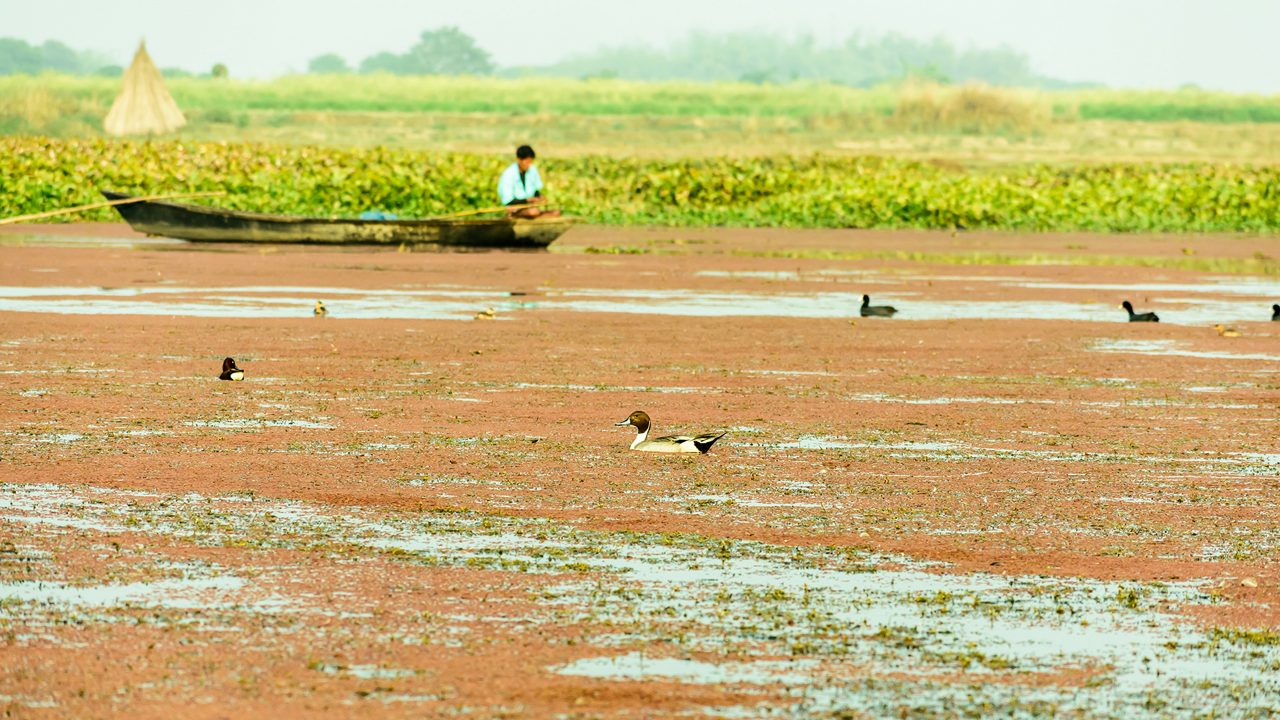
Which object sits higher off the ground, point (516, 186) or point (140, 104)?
point (516, 186)

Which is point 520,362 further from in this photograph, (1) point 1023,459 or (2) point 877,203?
(2) point 877,203

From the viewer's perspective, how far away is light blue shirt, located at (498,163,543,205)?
1245 inches

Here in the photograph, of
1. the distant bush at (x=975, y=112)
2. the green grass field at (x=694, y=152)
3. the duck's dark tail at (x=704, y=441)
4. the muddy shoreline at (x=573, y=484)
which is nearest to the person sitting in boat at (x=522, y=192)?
A: the muddy shoreline at (x=573, y=484)

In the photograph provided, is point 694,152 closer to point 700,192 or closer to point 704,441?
point 700,192

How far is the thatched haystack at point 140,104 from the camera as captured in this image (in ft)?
238

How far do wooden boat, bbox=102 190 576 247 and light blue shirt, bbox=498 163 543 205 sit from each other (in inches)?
16.0

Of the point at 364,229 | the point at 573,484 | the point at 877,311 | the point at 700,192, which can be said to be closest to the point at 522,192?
the point at 364,229

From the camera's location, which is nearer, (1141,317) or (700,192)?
(1141,317)

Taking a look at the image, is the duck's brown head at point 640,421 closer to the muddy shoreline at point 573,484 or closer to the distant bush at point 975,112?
the muddy shoreline at point 573,484

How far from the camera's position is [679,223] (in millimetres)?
43500

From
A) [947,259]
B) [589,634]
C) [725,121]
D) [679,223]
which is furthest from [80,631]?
[725,121]

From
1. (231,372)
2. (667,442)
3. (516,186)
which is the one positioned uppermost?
(667,442)

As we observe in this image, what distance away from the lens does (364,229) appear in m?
32.3

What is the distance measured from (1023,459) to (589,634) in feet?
16.1
